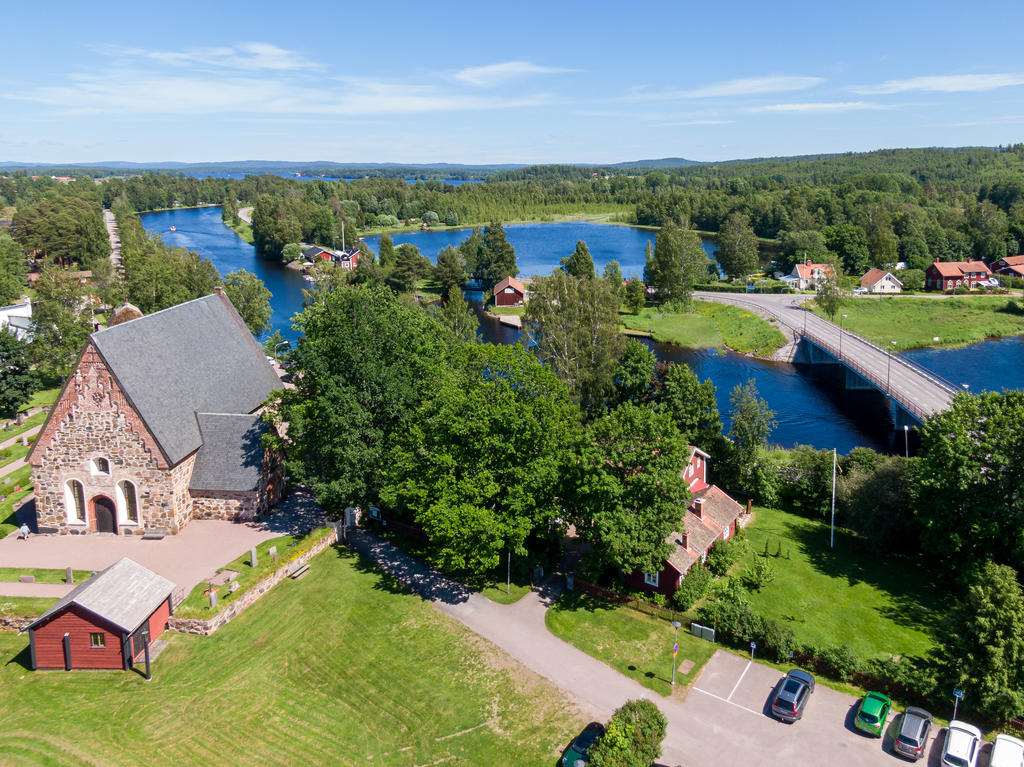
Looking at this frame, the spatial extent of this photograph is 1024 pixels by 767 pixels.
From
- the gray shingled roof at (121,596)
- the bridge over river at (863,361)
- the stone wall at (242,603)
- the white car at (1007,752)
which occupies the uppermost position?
the bridge over river at (863,361)

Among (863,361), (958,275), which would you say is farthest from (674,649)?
(958,275)

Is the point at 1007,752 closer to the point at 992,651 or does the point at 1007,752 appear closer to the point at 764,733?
the point at 992,651

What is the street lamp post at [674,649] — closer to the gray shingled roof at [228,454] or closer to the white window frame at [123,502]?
the gray shingled roof at [228,454]

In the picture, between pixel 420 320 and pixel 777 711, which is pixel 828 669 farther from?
pixel 420 320

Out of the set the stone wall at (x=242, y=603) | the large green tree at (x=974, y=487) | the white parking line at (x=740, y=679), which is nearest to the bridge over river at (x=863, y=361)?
the large green tree at (x=974, y=487)

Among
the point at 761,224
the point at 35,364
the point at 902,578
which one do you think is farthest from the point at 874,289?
the point at 35,364

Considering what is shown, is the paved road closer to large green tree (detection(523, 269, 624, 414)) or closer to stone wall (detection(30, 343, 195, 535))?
stone wall (detection(30, 343, 195, 535))
